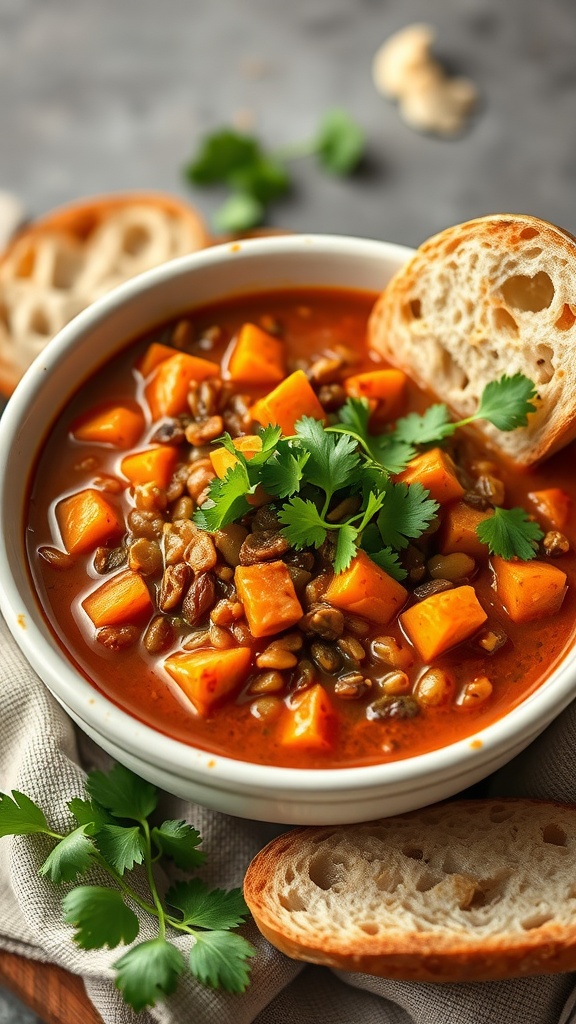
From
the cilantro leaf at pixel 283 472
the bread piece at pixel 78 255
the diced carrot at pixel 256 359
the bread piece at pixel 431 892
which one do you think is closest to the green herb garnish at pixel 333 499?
the cilantro leaf at pixel 283 472

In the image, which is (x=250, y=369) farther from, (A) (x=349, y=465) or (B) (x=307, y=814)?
(B) (x=307, y=814)

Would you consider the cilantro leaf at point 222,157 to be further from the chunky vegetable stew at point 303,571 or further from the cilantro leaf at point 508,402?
the cilantro leaf at point 508,402

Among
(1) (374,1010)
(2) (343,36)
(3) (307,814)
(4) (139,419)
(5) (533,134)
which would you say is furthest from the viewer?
(2) (343,36)

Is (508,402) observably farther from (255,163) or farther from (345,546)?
(255,163)

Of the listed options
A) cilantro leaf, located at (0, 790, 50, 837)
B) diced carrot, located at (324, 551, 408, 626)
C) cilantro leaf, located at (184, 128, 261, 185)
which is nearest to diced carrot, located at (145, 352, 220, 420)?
diced carrot, located at (324, 551, 408, 626)

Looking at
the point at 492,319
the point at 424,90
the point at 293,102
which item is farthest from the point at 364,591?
the point at 293,102

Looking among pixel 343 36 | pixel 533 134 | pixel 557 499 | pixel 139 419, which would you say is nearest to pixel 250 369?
pixel 139 419
